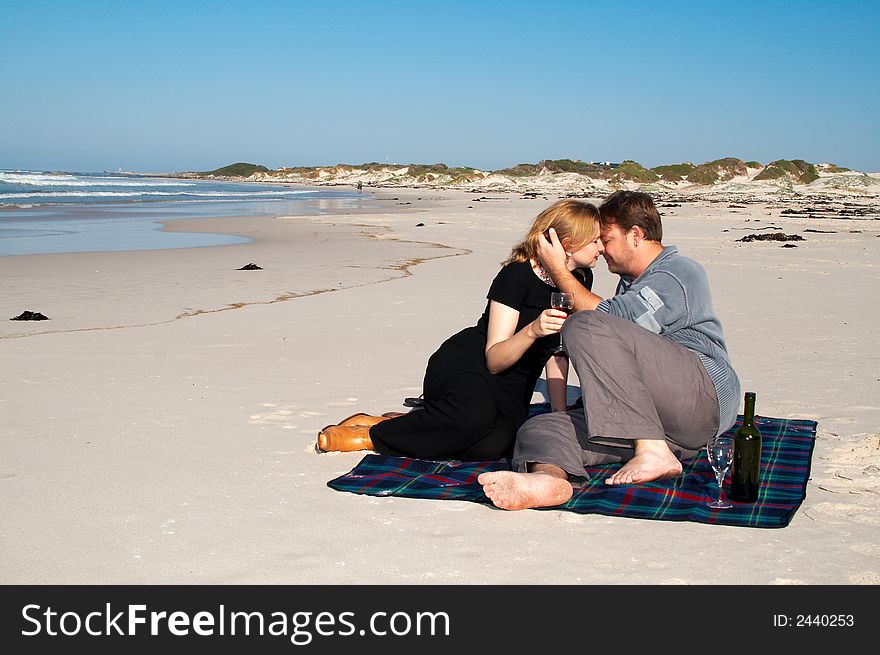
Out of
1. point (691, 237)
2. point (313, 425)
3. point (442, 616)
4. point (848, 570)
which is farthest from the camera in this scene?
point (691, 237)

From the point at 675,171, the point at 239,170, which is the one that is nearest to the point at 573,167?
the point at 675,171

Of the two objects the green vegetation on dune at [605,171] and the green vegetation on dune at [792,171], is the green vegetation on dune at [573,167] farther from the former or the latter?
the green vegetation on dune at [792,171]

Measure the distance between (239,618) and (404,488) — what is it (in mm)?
1371

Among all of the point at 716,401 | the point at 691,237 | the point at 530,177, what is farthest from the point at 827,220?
the point at 530,177

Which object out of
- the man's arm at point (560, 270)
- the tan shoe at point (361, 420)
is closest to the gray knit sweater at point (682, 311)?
the man's arm at point (560, 270)

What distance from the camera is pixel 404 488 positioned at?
14.0 feet

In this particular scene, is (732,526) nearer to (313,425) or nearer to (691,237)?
(313,425)

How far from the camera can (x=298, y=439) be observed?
5.13 m

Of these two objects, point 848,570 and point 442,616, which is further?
point 848,570

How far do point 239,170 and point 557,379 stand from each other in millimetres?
161553

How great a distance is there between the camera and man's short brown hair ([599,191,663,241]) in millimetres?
4570

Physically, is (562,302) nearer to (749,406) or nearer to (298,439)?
(749,406)

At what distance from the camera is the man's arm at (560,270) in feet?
15.0

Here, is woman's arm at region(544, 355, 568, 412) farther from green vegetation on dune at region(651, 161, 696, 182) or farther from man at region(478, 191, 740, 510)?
green vegetation on dune at region(651, 161, 696, 182)
